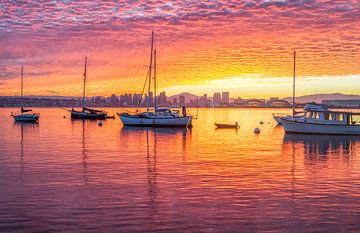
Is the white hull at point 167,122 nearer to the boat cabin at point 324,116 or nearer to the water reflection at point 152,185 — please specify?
the boat cabin at point 324,116

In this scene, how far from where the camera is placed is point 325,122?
56.7 metres

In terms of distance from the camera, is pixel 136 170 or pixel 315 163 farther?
pixel 315 163

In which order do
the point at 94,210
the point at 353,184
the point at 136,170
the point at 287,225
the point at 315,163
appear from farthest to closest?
the point at 315,163 → the point at 136,170 → the point at 353,184 → the point at 94,210 → the point at 287,225

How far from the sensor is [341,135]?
2245 inches

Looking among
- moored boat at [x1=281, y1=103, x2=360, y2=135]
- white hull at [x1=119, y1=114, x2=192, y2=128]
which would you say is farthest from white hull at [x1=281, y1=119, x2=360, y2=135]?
white hull at [x1=119, y1=114, x2=192, y2=128]

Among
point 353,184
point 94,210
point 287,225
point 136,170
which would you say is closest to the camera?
point 287,225

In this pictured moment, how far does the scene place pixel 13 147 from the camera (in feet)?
130

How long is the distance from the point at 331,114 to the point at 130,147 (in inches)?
1259

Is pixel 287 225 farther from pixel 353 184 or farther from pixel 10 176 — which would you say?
pixel 10 176

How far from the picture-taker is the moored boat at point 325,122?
5638 centimetres

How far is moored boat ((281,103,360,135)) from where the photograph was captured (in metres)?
56.4

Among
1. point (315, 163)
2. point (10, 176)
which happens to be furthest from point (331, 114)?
point (10, 176)

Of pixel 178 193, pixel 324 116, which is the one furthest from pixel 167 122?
pixel 178 193

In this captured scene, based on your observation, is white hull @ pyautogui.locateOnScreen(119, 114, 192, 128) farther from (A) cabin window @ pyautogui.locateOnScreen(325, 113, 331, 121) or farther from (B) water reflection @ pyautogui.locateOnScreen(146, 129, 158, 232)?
(B) water reflection @ pyautogui.locateOnScreen(146, 129, 158, 232)
